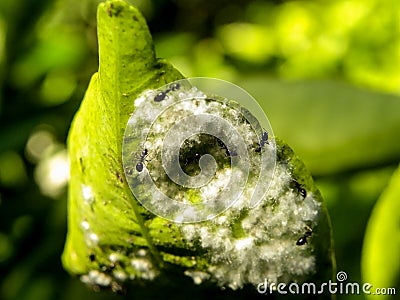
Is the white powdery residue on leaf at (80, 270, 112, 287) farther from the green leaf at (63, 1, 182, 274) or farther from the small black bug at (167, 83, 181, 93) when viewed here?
the small black bug at (167, 83, 181, 93)

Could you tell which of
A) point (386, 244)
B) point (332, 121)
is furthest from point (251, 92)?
point (386, 244)

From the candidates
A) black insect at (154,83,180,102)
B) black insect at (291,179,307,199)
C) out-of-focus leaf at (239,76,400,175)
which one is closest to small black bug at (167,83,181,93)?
black insect at (154,83,180,102)

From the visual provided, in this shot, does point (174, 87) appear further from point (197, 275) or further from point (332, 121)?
point (332, 121)

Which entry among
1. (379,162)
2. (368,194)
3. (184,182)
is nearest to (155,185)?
(184,182)

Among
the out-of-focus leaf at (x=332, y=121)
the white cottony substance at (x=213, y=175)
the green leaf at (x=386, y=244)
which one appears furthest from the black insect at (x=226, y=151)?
the out-of-focus leaf at (x=332, y=121)

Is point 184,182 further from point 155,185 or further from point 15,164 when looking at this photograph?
point 15,164

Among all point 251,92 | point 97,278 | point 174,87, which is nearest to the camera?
point 174,87
